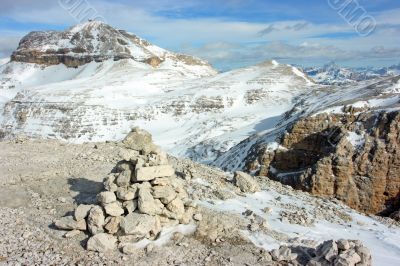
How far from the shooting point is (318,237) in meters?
14.9

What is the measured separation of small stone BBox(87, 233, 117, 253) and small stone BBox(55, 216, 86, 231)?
92cm

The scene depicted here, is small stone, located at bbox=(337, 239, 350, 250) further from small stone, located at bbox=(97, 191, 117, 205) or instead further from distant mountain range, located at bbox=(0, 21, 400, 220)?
distant mountain range, located at bbox=(0, 21, 400, 220)

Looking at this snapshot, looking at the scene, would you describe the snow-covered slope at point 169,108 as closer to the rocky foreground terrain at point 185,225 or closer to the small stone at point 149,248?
the rocky foreground terrain at point 185,225

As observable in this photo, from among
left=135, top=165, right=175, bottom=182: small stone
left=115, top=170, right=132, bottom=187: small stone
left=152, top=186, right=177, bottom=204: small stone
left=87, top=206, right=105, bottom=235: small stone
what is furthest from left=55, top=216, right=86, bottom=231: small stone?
left=152, top=186, right=177, bottom=204: small stone

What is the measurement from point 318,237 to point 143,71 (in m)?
138

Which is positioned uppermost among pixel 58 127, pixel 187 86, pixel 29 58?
pixel 29 58

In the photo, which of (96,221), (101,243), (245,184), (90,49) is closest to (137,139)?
(245,184)

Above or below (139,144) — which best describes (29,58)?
above

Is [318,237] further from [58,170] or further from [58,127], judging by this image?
[58,127]

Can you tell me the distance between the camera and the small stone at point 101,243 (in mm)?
12664

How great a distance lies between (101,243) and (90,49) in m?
176

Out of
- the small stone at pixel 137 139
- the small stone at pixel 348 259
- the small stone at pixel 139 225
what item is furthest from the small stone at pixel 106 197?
the small stone at pixel 348 259

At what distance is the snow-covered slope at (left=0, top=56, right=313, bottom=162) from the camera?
294 feet

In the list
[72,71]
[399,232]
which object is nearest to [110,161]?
[399,232]
